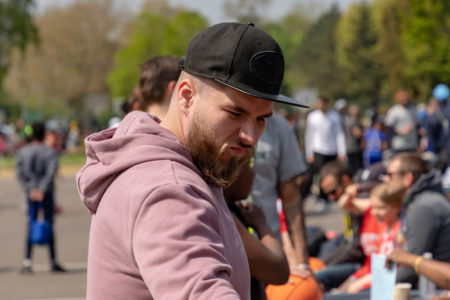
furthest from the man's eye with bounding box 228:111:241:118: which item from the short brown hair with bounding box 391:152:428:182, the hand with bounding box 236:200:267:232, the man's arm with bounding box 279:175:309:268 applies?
the short brown hair with bounding box 391:152:428:182

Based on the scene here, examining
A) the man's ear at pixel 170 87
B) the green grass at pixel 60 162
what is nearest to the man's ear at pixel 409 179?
the man's ear at pixel 170 87

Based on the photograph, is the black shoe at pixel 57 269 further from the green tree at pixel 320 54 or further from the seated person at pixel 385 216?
the green tree at pixel 320 54

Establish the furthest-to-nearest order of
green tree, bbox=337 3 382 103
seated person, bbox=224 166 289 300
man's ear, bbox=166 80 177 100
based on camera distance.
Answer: green tree, bbox=337 3 382 103 < man's ear, bbox=166 80 177 100 < seated person, bbox=224 166 289 300

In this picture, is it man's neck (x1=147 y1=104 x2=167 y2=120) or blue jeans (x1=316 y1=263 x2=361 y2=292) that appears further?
blue jeans (x1=316 y1=263 x2=361 y2=292)

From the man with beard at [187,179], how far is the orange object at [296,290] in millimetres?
1724

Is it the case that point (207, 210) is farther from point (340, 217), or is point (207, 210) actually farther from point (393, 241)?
point (340, 217)

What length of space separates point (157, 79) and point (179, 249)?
7.73 feet

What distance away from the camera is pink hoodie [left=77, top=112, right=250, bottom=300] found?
146 cm

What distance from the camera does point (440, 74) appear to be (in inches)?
2136

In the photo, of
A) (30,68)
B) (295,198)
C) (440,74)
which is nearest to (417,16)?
(440,74)

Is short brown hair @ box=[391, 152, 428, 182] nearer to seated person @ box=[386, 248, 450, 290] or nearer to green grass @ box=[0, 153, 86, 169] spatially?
seated person @ box=[386, 248, 450, 290]

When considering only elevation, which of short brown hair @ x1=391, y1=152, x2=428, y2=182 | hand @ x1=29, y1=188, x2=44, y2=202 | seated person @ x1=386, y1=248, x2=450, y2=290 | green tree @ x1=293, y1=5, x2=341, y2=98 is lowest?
green tree @ x1=293, y1=5, x2=341, y2=98

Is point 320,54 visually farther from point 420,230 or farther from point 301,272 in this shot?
point 301,272

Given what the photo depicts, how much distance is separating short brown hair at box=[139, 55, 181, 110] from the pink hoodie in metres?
1.89
